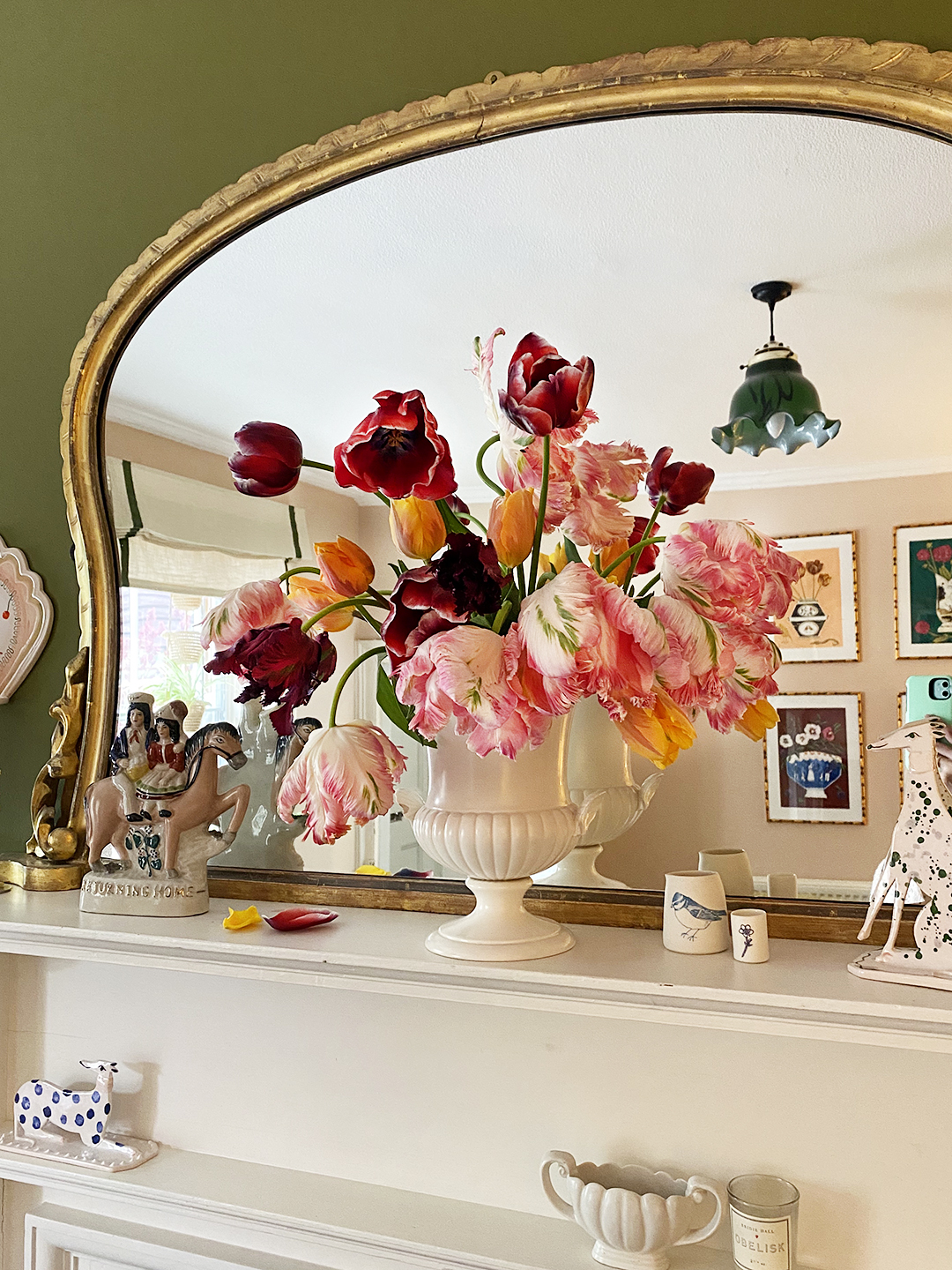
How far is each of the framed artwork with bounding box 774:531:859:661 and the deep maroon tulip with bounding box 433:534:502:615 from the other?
0.33m

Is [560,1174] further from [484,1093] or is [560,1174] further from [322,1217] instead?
[322,1217]

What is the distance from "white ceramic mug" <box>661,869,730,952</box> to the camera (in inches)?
39.9

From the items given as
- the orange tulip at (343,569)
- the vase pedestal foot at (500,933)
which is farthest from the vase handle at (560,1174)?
the orange tulip at (343,569)

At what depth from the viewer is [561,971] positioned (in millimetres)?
967

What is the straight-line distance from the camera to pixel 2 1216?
1.41 m

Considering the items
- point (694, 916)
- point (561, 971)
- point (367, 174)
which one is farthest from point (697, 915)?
point (367, 174)

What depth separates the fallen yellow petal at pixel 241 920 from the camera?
1.15 metres

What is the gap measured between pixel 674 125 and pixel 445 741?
0.72 m

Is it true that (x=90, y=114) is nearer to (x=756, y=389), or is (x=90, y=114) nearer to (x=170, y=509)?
(x=170, y=509)

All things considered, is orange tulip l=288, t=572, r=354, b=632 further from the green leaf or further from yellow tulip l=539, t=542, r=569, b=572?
yellow tulip l=539, t=542, r=569, b=572

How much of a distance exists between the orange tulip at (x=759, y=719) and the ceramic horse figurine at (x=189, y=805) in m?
0.59

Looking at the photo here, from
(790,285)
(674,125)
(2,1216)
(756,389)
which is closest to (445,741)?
(756,389)

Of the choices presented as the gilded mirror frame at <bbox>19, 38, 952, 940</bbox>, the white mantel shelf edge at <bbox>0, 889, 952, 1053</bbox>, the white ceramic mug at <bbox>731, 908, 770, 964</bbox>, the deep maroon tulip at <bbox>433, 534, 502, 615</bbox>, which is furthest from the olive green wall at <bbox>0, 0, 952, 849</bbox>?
the white ceramic mug at <bbox>731, 908, 770, 964</bbox>

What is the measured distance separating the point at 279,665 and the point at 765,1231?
0.72 meters
